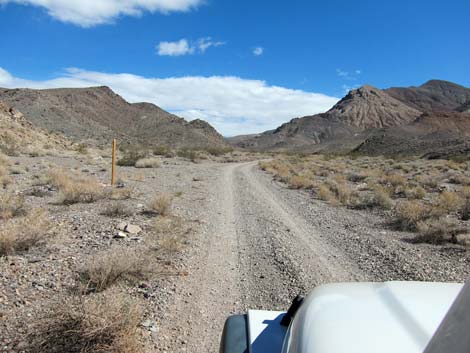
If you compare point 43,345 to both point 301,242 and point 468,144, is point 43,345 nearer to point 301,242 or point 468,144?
point 301,242

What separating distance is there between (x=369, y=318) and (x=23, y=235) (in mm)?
5781

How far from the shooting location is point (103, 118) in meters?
99.4

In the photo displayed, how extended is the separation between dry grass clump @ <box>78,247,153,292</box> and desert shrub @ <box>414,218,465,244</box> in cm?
586

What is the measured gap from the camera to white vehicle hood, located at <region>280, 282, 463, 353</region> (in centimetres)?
172

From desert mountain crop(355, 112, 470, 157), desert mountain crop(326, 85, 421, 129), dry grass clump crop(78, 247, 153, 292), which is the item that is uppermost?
desert mountain crop(326, 85, 421, 129)

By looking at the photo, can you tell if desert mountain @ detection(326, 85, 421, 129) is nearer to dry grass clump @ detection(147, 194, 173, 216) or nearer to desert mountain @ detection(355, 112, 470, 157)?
desert mountain @ detection(355, 112, 470, 157)

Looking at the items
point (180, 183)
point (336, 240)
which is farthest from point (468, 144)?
point (336, 240)

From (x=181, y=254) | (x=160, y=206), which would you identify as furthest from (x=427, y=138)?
(x=181, y=254)

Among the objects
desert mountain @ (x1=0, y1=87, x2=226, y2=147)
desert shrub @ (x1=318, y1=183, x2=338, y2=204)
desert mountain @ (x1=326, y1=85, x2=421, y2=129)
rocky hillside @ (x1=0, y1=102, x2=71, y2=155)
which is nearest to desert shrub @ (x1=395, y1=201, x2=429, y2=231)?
desert shrub @ (x1=318, y1=183, x2=338, y2=204)

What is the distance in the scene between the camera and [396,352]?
5.49ft

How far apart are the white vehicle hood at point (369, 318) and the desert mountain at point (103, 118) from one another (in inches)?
2667

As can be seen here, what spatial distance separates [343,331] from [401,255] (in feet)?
20.0

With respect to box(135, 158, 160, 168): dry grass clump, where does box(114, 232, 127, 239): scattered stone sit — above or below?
below

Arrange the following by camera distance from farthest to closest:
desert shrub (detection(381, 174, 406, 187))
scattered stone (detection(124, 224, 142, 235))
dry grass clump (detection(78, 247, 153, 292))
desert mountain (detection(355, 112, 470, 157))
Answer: desert mountain (detection(355, 112, 470, 157)) < desert shrub (detection(381, 174, 406, 187)) < scattered stone (detection(124, 224, 142, 235)) < dry grass clump (detection(78, 247, 153, 292))
